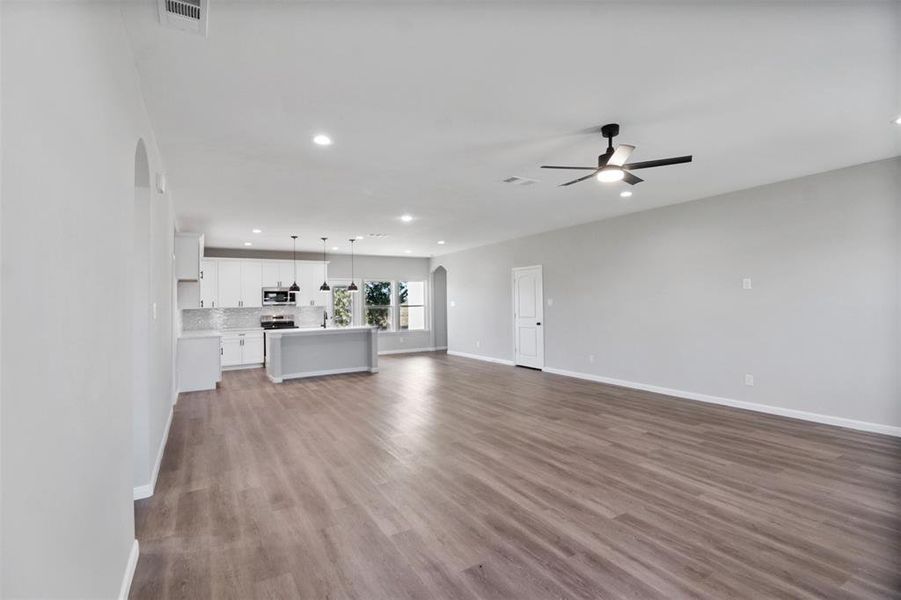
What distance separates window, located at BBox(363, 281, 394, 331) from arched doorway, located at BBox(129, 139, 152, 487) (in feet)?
26.6

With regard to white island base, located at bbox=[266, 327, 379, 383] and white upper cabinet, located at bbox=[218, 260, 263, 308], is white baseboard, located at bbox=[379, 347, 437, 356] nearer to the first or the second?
white island base, located at bbox=[266, 327, 379, 383]

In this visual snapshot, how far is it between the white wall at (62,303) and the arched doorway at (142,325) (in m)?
1.10

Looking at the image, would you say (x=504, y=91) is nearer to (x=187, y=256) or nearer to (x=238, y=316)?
(x=187, y=256)

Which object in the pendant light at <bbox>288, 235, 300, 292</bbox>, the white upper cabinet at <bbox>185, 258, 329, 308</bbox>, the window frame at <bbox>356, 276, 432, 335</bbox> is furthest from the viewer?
the window frame at <bbox>356, 276, 432, 335</bbox>

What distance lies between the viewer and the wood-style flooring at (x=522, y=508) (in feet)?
6.96

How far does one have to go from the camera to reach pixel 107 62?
1.78m

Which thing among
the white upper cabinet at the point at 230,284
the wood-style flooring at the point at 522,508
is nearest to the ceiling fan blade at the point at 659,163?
the wood-style flooring at the point at 522,508

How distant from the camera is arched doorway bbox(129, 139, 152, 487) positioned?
298cm

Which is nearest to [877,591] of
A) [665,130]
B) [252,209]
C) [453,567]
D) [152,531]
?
[453,567]

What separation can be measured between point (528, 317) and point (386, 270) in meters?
4.48

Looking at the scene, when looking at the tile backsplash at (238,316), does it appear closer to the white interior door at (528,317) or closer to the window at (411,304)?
the window at (411,304)

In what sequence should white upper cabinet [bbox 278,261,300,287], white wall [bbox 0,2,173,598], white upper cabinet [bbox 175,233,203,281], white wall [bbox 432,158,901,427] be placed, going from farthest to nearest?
1. white upper cabinet [bbox 278,261,300,287]
2. white upper cabinet [bbox 175,233,203,281]
3. white wall [bbox 432,158,901,427]
4. white wall [bbox 0,2,173,598]

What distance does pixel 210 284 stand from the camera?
29.6 ft

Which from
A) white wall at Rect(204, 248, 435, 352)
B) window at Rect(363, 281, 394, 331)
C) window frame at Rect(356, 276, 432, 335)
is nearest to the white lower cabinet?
white wall at Rect(204, 248, 435, 352)
